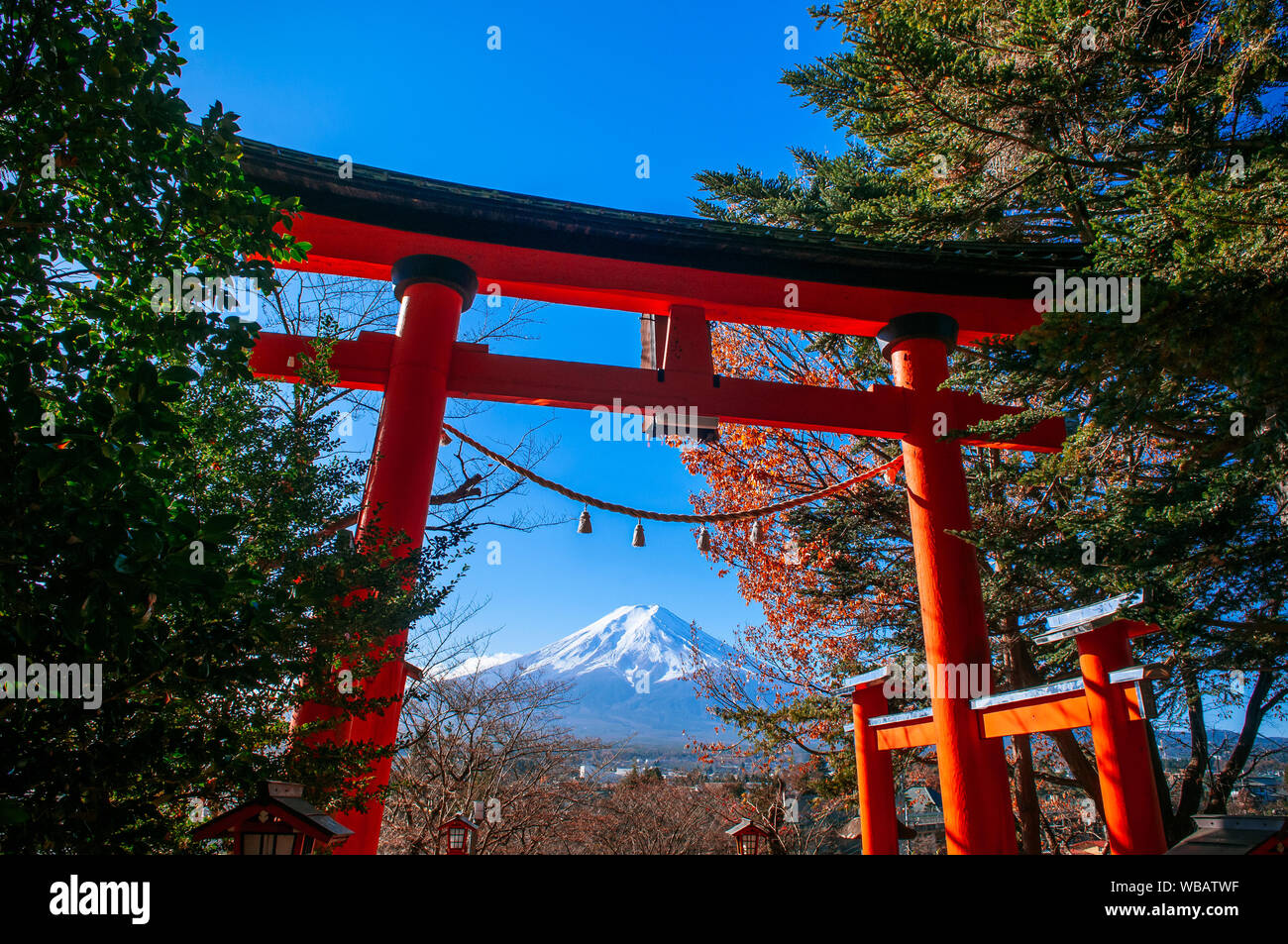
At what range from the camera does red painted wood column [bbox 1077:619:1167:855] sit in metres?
3.84

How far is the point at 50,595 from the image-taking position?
1434 millimetres

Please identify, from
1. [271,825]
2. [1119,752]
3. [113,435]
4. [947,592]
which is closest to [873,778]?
[947,592]

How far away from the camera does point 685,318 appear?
5.65 m

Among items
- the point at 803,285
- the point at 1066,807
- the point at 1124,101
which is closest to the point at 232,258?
the point at 803,285

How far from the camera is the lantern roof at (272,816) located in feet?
8.41

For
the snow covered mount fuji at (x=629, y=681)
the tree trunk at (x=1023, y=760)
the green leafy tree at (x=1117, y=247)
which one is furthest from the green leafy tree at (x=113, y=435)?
the snow covered mount fuji at (x=629, y=681)

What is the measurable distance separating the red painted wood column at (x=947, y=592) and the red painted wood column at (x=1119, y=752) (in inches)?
35.2

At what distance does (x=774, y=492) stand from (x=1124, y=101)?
6.28m

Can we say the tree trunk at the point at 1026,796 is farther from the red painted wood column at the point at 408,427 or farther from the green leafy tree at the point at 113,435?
the green leafy tree at the point at 113,435

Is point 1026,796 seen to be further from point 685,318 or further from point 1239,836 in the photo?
point 685,318

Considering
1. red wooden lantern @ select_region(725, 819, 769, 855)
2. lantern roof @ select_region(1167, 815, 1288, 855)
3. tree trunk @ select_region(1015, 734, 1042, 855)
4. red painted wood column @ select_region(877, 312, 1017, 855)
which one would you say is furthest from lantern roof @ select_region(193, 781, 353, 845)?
tree trunk @ select_region(1015, 734, 1042, 855)

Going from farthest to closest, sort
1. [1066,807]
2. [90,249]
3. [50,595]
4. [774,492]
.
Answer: [1066,807] → [774,492] → [90,249] → [50,595]

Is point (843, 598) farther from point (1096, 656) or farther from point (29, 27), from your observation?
point (29, 27)

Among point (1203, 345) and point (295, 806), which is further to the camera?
point (1203, 345)
